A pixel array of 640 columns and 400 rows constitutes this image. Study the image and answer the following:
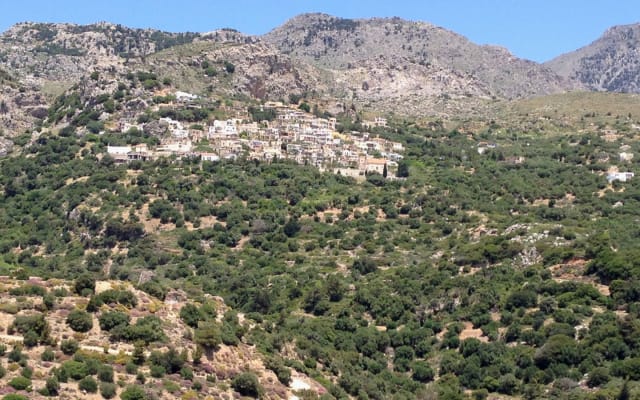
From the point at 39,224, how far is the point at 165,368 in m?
46.7

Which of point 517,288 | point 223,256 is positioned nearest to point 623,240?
point 517,288

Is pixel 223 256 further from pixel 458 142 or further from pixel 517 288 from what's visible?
pixel 458 142

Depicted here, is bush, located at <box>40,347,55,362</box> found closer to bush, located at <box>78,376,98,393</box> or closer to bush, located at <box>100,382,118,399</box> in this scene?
bush, located at <box>78,376,98,393</box>

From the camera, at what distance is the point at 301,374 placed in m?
44.0

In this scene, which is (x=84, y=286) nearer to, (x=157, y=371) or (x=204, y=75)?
(x=157, y=371)

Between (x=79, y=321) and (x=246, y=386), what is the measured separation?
7020 mm

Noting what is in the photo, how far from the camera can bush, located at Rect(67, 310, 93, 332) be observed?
37875mm

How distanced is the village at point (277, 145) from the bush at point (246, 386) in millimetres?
57374

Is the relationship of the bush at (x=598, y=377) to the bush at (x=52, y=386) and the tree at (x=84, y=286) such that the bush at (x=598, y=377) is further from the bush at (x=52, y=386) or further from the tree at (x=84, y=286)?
the bush at (x=52, y=386)

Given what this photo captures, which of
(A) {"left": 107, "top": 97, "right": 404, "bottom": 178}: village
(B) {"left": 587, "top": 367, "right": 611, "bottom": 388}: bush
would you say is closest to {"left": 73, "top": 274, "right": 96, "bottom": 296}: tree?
(B) {"left": 587, "top": 367, "right": 611, "bottom": 388}: bush

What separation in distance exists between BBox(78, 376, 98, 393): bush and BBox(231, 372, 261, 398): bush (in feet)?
21.0

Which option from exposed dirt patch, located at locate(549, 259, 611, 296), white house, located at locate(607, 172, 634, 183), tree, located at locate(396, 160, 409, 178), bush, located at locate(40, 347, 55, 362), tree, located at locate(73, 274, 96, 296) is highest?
white house, located at locate(607, 172, 634, 183)

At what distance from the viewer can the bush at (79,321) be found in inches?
1491

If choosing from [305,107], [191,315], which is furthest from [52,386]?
[305,107]
